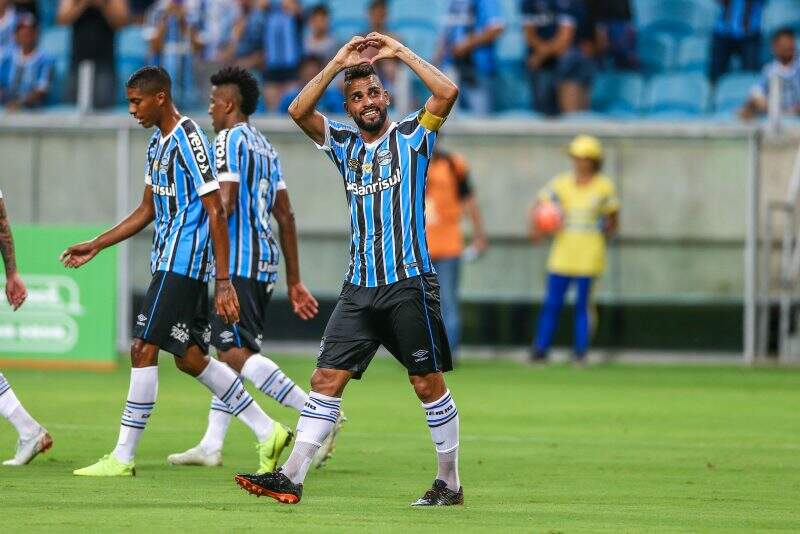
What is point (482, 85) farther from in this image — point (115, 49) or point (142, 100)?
point (142, 100)

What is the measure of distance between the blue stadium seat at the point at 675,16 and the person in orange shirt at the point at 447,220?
4817mm

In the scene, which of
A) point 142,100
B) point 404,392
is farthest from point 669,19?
point 142,100

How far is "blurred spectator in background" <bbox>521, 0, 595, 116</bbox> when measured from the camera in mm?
18734

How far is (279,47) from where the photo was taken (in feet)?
63.9

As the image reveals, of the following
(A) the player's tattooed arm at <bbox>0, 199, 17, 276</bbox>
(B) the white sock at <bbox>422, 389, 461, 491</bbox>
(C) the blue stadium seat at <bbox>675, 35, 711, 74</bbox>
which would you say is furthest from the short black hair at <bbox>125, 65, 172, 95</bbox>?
(C) the blue stadium seat at <bbox>675, 35, 711, 74</bbox>

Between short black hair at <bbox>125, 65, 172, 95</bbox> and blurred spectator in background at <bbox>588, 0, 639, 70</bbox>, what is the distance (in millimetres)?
11467

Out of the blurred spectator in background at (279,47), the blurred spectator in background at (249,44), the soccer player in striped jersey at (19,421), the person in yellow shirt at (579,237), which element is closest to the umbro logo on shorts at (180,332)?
the soccer player in striped jersey at (19,421)

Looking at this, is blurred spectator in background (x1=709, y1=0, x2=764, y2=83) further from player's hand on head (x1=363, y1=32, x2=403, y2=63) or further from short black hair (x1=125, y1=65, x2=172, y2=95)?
player's hand on head (x1=363, y1=32, x2=403, y2=63)

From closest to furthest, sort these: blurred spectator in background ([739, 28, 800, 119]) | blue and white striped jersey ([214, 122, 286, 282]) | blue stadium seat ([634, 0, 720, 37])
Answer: blue and white striped jersey ([214, 122, 286, 282]) → blurred spectator in background ([739, 28, 800, 119]) → blue stadium seat ([634, 0, 720, 37])

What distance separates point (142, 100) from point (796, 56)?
11993 millimetres

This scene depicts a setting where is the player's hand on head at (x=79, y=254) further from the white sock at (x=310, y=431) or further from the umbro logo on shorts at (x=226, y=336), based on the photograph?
the white sock at (x=310, y=431)

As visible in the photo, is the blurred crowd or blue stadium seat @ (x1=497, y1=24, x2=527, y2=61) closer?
the blurred crowd

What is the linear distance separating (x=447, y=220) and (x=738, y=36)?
17.1ft

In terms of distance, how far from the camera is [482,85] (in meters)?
18.8
